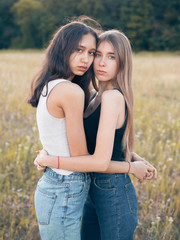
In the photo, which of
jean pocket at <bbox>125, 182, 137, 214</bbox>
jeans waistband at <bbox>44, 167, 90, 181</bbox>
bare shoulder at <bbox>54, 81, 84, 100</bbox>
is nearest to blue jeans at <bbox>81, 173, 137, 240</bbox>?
jean pocket at <bbox>125, 182, 137, 214</bbox>

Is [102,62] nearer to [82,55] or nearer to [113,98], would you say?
[82,55]

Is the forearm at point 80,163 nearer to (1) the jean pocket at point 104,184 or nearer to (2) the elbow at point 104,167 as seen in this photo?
(2) the elbow at point 104,167

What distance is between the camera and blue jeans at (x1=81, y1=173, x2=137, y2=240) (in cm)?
193

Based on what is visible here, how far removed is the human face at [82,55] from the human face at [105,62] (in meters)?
0.11

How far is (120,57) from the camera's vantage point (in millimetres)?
2109

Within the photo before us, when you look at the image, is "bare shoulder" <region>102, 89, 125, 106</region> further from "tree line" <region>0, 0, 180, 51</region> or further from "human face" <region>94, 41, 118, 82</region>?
"tree line" <region>0, 0, 180, 51</region>

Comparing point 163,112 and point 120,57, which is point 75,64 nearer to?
point 120,57

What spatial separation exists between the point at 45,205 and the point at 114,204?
1.64 feet

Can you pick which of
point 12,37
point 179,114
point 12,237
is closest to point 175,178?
point 12,237

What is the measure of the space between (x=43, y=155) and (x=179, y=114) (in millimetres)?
5142

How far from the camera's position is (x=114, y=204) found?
6.33 feet

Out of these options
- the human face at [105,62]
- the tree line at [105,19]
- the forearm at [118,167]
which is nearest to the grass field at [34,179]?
the forearm at [118,167]

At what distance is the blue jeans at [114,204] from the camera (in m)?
1.93

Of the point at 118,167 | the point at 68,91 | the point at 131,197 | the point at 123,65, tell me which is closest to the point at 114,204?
the point at 131,197
